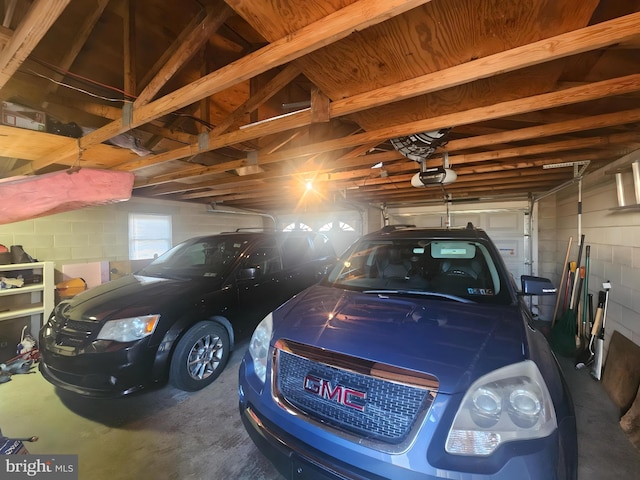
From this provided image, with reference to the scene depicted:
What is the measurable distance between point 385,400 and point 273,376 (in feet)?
2.10

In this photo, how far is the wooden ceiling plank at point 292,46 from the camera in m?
1.11

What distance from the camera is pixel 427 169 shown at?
337 cm

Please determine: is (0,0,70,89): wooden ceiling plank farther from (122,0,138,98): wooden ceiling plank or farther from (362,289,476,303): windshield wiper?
(362,289,476,303): windshield wiper

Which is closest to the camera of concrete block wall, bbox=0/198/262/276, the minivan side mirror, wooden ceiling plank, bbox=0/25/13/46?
wooden ceiling plank, bbox=0/25/13/46

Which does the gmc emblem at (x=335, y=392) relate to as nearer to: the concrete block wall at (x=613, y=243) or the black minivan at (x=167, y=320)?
the black minivan at (x=167, y=320)

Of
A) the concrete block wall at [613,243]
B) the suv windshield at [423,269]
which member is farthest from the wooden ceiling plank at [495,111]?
the concrete block wall at [613,243]

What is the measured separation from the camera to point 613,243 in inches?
121

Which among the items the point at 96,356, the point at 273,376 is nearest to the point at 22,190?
the point at 96,356

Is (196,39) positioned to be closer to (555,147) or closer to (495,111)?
(495,111)

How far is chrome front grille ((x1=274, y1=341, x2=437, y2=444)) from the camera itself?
113 centimetres

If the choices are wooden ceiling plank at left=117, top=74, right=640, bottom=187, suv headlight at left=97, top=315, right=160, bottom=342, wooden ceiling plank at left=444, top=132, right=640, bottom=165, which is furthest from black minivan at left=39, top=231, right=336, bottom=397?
wooden ceiling plank at left=444, top=132, right=640, bottom=165

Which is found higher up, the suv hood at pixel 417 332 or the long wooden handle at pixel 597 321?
the suv hood at pixel 417 332

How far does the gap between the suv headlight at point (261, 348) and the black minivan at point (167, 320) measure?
4.11 ft

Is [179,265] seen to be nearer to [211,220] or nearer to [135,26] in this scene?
[135,26]
